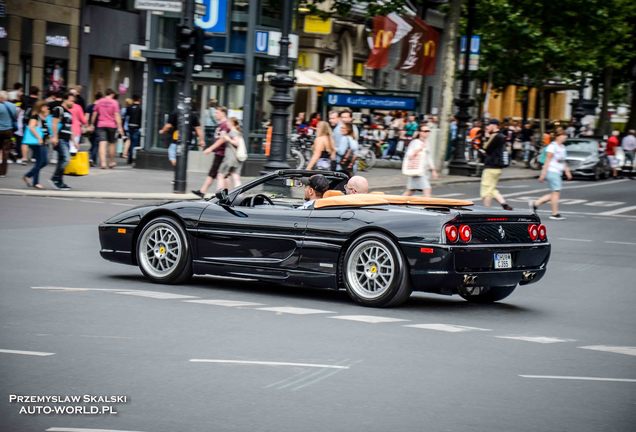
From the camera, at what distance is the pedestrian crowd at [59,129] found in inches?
912

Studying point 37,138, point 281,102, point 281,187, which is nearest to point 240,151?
point 281,102

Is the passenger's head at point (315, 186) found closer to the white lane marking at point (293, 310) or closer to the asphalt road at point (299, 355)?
the asphalt road at point (299, 355)

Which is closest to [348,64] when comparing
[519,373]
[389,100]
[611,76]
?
[611,76]

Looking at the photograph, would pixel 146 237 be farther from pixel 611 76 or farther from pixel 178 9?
pixel 611 76

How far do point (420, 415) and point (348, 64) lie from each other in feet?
168

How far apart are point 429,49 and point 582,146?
28.9 ft

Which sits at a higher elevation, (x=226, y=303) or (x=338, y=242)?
(x=338, y=242)

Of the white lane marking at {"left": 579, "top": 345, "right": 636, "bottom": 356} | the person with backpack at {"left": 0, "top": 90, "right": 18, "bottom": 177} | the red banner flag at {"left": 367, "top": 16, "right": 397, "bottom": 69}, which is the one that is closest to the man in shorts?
the person with backpack at {"left": 0, "top": 90, "right": 18, "bottom": 177}

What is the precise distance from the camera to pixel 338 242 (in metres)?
10.9

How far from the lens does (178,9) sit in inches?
941

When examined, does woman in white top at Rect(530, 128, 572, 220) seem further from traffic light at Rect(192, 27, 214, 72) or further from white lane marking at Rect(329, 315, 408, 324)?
white lane marking at Rect(329, 315, 408, 324)

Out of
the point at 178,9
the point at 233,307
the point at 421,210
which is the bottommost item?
the point at 233,307

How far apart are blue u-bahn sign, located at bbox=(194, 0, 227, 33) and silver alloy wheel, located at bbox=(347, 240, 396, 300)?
66.2ft

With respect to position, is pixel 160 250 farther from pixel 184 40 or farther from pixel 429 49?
pixel 429 49
